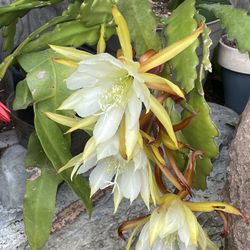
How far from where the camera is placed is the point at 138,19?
1239 mm

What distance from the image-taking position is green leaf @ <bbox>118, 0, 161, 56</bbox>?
3.96 feet

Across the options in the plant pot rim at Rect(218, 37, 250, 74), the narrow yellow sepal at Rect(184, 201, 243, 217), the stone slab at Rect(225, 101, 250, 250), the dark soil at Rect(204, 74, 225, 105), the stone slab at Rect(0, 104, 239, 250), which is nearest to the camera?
the narrow yellow sepal at Rect(184, 201, 243, 217)

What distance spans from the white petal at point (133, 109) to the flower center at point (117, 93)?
0.01m

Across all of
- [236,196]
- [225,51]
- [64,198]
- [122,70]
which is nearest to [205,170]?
[236,196]

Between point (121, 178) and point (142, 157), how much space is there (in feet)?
0.21

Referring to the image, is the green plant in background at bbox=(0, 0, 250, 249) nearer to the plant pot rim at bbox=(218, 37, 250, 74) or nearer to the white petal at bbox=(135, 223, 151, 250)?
the white petal at bbox=(135, 223, 151, 250)

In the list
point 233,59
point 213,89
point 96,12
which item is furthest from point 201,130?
point 213,89

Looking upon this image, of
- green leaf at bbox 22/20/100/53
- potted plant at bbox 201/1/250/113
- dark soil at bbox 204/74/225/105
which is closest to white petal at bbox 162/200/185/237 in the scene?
green leaf at bbox 22/20/100/53

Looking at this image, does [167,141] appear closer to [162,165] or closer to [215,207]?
[162,165]

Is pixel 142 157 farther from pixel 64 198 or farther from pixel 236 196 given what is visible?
pixel 64 198

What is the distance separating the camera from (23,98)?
129 centimetres

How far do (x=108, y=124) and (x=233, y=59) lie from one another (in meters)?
1.00

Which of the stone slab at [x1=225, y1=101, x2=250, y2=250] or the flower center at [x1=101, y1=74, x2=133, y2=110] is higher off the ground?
the flower center at [x1=101, y1=74, x2=133, y2=110]

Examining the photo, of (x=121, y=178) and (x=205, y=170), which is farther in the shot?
(x=205, y=170)
